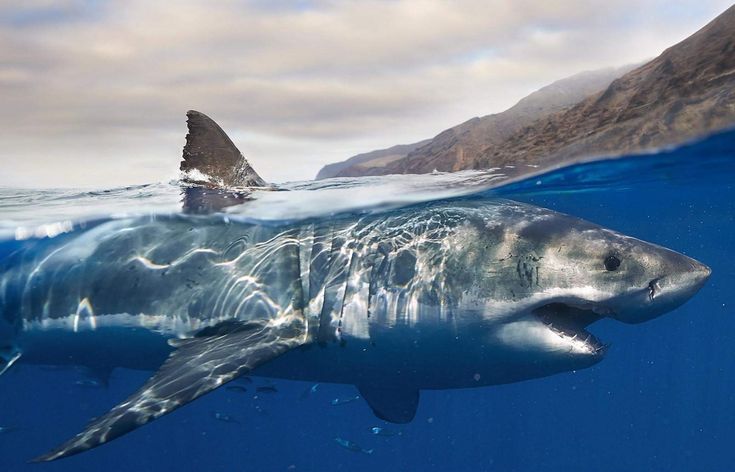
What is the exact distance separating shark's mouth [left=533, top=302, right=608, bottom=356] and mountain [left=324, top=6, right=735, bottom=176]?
3.65 meters

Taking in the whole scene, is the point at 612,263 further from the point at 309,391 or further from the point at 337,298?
the point at 309,391

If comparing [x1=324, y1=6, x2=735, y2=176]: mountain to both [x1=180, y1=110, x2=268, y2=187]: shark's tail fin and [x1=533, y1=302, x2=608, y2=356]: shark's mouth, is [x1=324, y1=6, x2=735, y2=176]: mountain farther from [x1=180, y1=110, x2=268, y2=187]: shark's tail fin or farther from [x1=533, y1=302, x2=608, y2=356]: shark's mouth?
[x1=533, y1=302, x2=608, y2=356]: shark's mouth

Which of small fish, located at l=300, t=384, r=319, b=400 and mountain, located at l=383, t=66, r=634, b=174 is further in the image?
small fish, located at l=300, t=384, r=319, b=400

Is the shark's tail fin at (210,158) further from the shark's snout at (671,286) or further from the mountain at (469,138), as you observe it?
the shark's snout at (671,286)

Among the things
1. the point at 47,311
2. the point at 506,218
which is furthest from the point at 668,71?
the point at 47,311

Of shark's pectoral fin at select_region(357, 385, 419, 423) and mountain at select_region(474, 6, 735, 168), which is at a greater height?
mountain at select_region(474, 6, 735, 168)

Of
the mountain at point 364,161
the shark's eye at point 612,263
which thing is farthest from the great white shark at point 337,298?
the mountain at point 364,161

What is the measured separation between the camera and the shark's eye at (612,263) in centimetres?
395

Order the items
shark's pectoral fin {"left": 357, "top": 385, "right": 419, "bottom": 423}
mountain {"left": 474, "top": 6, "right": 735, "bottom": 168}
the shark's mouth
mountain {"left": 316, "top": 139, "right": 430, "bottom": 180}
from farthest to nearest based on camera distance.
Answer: mountain {"left": 316, "top": 139, "right": 430, "bottom": 180} < mountain {"left": 474, "top": 6, "right": 735, "bottom": 168} < shark's pectoral fin {"left": 357, "top": 385, "right": 419, "bottom": 423} < the shark's mouth

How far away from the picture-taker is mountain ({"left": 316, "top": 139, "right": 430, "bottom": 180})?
10242mm

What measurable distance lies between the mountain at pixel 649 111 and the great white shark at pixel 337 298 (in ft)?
9.90

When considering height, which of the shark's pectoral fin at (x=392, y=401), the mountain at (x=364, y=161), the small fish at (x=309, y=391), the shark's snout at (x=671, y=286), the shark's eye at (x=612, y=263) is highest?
the mountain at (x=364, y=161)

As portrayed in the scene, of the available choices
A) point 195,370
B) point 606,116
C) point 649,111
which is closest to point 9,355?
point 195,370

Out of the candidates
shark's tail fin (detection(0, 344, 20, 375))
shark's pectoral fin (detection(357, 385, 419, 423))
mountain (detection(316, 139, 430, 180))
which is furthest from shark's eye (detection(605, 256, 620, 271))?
shark's tail fin (detection(0, 344, 20, 375))
